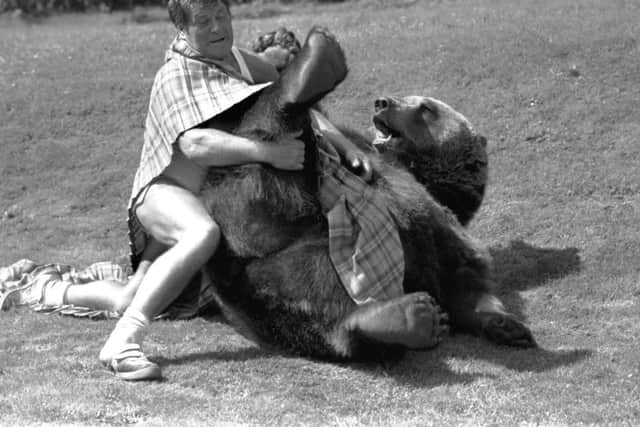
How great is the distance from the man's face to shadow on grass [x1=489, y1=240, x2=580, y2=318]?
6.60ft

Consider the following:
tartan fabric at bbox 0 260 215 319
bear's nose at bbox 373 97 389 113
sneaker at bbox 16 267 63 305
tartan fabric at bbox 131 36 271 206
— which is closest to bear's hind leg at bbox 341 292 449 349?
tartan fabric at bbox 0 260 215 319

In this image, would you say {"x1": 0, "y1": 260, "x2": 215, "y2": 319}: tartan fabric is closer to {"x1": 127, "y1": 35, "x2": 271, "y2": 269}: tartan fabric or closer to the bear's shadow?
the bear's shadow

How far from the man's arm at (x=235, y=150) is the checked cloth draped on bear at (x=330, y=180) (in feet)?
0.28

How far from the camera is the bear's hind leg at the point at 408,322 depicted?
4.02 metres

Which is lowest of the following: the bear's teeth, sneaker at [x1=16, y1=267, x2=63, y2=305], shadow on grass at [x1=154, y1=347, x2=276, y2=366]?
sneaker at [x1=16, y1=267, x2=63, y2=305]

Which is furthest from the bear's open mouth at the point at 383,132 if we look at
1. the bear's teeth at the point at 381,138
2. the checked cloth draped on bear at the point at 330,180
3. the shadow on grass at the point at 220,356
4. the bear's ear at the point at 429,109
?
the shadow on grass at the point at 220,356

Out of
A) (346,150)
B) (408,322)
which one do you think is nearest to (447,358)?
(408,322)

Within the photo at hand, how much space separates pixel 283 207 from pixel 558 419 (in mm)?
1497

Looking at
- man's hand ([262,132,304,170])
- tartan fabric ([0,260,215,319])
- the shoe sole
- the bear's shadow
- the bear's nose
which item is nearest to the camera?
the shoe sole

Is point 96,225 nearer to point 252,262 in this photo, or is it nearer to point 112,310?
point 112,310

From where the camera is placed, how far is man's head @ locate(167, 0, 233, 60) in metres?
4.77

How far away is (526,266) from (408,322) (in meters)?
2.18

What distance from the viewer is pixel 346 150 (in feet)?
16.2

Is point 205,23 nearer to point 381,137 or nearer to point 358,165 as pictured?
point 358,165
